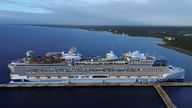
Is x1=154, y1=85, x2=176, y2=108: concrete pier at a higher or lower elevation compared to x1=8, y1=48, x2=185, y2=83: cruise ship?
lower

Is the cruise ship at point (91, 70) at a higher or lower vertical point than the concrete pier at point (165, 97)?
higher

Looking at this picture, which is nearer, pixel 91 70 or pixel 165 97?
pixel 165 97

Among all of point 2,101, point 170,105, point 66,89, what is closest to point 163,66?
point 170,105

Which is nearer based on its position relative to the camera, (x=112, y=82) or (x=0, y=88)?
(x=0, y=88)

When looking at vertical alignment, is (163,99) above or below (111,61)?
below

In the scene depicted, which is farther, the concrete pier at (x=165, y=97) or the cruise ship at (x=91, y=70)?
the cruise ship at (x=91, y=70)

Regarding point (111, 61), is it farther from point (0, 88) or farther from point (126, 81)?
point (0, 88)

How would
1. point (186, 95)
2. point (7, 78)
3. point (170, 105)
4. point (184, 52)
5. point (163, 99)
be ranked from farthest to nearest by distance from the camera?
point (184, 52) → point (7, 78) → point (186, 95) → point (163, 99) → point (170, 105)

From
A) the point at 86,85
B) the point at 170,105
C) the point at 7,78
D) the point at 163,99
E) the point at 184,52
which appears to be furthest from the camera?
the point at 184,52
